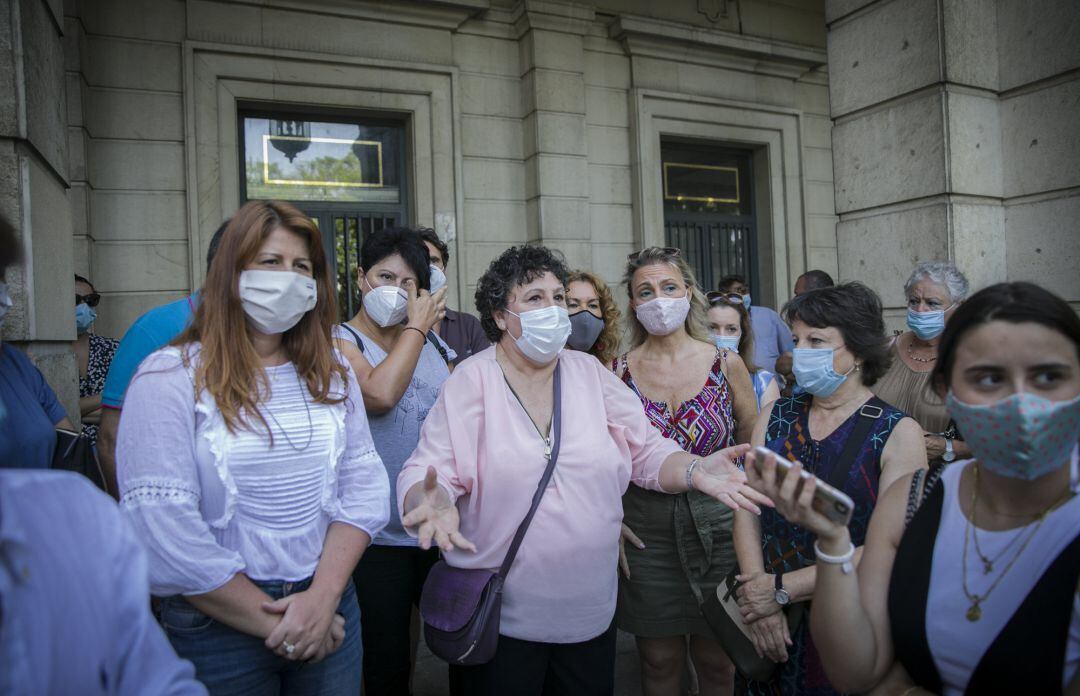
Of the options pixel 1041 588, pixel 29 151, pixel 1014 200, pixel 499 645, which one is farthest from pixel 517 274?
pixel 1014 200

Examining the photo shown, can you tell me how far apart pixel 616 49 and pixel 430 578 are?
7049 millimetres

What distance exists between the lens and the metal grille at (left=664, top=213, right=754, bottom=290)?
9000 mm

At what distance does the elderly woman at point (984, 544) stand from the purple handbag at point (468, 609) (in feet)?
3.34

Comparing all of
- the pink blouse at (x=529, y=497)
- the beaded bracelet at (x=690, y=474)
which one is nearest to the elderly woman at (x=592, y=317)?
the pink blouse at (x=529, y=497)

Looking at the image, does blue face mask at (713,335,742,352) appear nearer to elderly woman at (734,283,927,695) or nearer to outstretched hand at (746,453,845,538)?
elderly woman at (734,283,927,695)

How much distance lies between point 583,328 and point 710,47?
5.90m

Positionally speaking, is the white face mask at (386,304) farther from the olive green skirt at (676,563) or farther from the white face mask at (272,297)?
the olive green skirt at (676,563)

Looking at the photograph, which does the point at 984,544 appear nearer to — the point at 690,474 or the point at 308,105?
the point at 690,474

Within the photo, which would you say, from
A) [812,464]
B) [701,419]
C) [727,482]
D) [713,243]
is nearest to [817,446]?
[812,464]

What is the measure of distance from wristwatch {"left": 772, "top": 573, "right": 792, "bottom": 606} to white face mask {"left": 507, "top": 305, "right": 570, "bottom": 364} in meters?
1.12

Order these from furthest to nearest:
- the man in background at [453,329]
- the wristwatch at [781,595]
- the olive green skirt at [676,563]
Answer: the man in background at [453,329] < the olive green skirt at [676,563] < the wristwatch at [781,595]

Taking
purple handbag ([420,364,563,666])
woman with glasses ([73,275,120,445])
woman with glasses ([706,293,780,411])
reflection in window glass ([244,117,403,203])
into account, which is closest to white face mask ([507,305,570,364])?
purple handbag ([420,364,563,666])

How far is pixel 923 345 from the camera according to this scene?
3955mm

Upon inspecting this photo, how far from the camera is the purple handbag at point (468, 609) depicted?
2.39 metres
